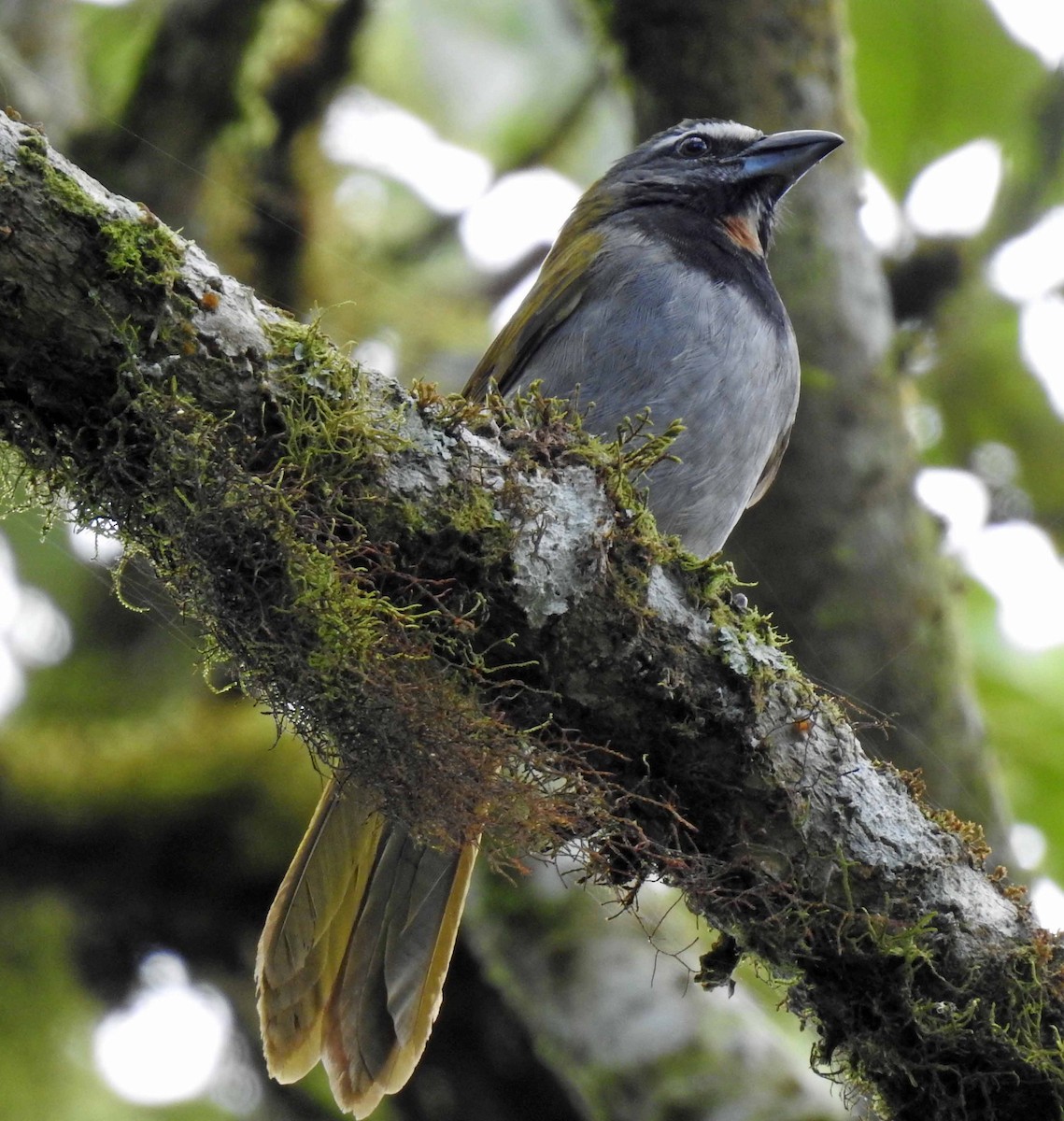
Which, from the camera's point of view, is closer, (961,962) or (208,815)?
(961,962)

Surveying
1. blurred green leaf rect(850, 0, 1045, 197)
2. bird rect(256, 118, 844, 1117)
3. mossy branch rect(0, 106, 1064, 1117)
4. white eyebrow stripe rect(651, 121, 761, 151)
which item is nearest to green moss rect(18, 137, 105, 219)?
mossy branch rect(0, 106, 1064, 1117)

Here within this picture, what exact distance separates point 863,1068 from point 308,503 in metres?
1.64

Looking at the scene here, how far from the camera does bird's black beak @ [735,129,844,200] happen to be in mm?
4902

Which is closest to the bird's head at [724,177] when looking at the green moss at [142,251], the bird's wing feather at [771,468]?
the bird's wing feather at [771,468]

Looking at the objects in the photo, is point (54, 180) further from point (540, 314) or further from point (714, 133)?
point (714, 133)

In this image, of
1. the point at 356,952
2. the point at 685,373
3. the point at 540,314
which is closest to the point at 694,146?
the point at 540,314

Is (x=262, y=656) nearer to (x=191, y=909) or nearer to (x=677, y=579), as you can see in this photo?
(x=677, y=579)

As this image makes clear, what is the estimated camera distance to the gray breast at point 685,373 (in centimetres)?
390

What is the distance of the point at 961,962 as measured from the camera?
2820mm

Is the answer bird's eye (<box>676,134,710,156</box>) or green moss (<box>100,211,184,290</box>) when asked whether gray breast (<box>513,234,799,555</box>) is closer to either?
bird's eye (<box>676,134,710,156</box>)

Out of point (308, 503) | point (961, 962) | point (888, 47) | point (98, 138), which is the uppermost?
point (888, 47)

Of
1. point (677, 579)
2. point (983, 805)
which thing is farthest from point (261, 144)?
point (677, 579)

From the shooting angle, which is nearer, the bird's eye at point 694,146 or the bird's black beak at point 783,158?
the bird's black beak at point 783,158

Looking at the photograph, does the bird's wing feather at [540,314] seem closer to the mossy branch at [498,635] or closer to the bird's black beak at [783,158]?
the bird's black beak at [783,158]
